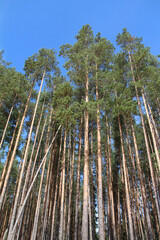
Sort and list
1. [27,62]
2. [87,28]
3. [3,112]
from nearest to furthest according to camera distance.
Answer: [27,62], [3,112], [87,28]

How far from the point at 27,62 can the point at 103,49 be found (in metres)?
4.70

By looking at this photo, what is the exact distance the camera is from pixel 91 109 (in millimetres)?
7266

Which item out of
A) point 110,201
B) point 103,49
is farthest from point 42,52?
point 110,201


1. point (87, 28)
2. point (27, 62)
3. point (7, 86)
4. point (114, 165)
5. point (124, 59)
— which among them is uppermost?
point (87, 28)

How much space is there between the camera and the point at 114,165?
41.7 feet

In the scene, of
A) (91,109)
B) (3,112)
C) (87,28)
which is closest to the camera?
(91,109)

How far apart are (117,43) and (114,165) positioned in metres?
9.51

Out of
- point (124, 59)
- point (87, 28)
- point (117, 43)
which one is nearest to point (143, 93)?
point (124, 59)

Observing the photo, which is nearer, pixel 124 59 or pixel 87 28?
pixel 87 28

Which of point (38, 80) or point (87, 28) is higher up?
point (87, 28)

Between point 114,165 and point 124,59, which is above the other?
point 124,59

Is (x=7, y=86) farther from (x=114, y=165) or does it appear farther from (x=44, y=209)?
Answer: (x=114, y=165)

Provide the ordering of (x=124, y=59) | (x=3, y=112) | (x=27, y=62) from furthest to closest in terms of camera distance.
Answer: (x=124, y=59) → (x=3, y=112) → (x=27, y=62)

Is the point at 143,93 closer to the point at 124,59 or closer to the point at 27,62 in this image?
the point at 124,59
